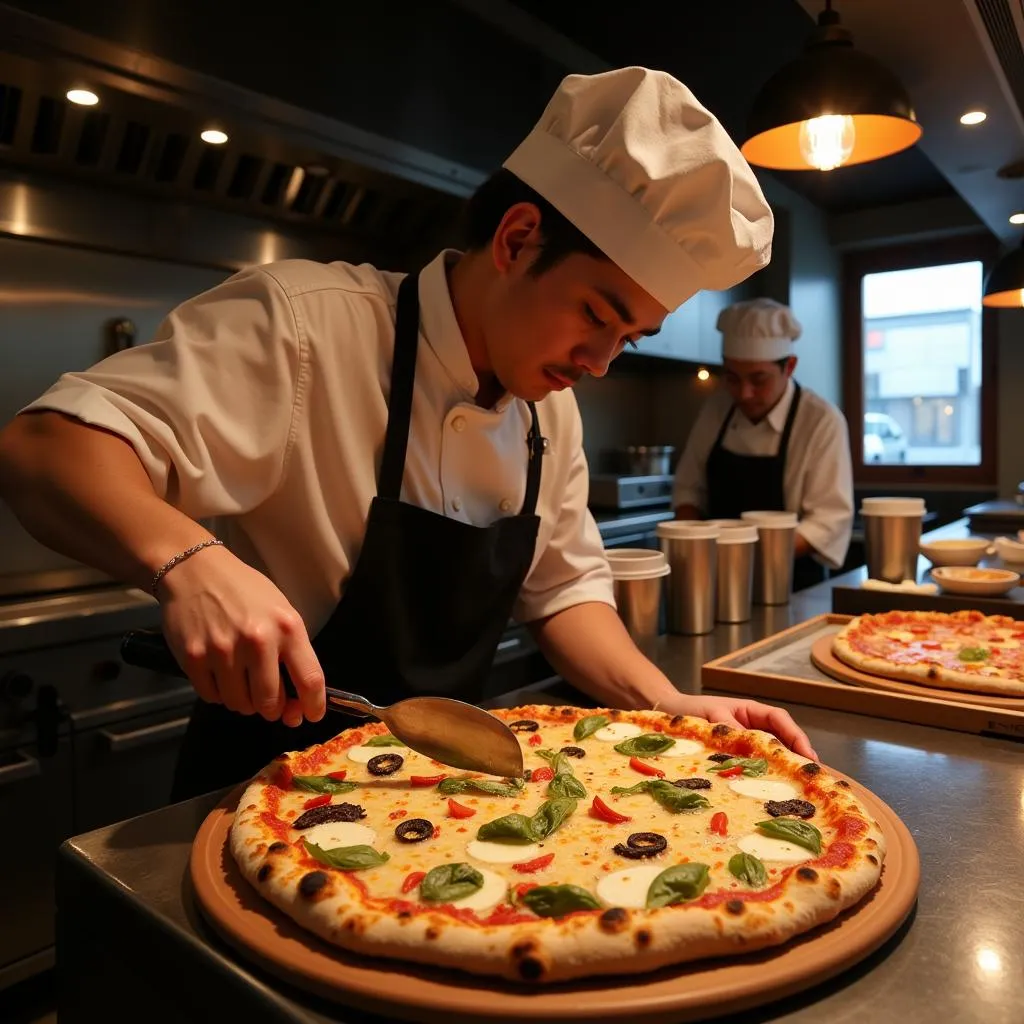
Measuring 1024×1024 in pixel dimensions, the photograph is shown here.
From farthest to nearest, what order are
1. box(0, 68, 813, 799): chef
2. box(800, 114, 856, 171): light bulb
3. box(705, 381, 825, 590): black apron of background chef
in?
1. box(705, 381, 825, 590): black apron of background chef
2. box(800, 114, 856, 171): light bulb
3. box(0, 68, 813, 799): chef

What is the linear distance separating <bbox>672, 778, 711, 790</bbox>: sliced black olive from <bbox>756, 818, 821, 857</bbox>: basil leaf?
0.13 meters

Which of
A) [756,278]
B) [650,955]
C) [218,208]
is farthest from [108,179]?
[756,278]

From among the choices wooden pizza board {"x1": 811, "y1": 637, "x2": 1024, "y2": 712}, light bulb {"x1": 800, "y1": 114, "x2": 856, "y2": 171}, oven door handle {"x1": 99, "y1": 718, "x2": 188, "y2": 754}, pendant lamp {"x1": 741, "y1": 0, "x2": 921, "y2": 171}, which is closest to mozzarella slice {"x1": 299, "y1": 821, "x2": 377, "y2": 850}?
wooden pizza board {"x1": 811, "y1": 637, "x2": 1024, "y2": 712}

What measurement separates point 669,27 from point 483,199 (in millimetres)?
2744

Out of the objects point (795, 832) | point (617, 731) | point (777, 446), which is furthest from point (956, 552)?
point (795, 832)

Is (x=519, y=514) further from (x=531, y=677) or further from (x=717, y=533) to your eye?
(x=531, y=677)

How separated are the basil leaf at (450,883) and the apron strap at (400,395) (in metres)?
0.67

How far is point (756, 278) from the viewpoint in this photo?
5859mm

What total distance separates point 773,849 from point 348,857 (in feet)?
1.44

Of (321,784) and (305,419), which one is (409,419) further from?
(321,784)

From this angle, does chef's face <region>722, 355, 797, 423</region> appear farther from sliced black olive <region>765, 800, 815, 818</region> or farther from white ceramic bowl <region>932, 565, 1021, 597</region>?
sliced black olive <region>765, 800, 815, 818</region>

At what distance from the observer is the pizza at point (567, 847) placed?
74cm

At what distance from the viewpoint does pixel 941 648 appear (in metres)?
1.79

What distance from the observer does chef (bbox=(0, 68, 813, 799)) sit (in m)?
1.16
